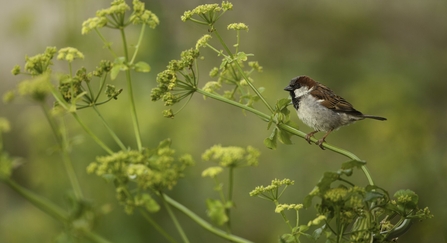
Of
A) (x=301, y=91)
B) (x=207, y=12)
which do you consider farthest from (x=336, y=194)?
(x=301, y=91)

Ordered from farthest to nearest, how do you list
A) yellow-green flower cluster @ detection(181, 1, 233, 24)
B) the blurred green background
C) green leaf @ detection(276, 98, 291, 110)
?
the blurred green background → yellow-green flower cluster @ detection(181, 1, 233, 24) → green leaf @ detection(276, 98, 291, 110)

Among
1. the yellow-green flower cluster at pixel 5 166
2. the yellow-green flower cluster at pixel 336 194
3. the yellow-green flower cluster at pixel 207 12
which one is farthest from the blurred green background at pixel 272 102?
the yellow-green flower cluster at pixel 5 166

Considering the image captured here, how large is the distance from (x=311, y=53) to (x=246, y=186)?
166 centimetres

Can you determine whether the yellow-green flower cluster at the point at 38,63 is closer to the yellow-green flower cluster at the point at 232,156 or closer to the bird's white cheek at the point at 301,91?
the yellow-green flower cluster at the point at 232,156

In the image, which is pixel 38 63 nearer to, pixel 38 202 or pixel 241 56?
pixel 38 202

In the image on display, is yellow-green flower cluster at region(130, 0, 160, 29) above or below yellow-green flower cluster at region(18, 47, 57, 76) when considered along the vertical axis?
above

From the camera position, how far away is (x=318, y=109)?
278 cm

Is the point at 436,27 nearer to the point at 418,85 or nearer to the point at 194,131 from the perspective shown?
the point at 418,85

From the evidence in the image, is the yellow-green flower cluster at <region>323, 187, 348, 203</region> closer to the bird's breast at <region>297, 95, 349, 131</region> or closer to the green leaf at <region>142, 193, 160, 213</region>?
the green leaf at <region>142, 193, 160, 213</region>

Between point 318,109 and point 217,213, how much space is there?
1633 mm

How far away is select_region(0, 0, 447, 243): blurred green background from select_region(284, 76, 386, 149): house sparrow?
393 millimetres

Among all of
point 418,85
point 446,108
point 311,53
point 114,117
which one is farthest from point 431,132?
point 114,117

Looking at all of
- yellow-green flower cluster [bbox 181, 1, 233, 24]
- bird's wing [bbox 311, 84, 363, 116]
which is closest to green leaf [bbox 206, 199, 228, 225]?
yellow-green flower cluster [bbox 181, 1, 233, 24]

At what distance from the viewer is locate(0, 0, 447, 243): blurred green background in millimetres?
3969
